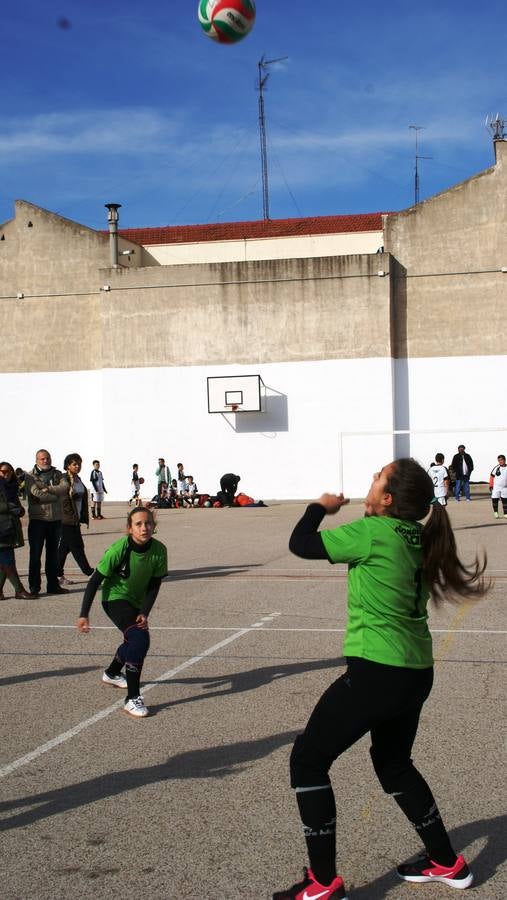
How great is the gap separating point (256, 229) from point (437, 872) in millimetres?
44018

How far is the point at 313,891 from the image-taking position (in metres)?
3.89

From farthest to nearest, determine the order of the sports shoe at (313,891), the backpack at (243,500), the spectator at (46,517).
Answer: the backpack at (243,500) → the spectator at (46,517) → the sports shoe at (313,891)

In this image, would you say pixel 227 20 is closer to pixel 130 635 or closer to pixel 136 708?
pixel 130 635

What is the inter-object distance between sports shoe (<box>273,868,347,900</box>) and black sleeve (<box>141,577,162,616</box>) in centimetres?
353

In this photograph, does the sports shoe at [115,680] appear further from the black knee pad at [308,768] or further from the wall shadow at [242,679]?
the black knee pad at [308,768]

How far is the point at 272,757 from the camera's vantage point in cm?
593

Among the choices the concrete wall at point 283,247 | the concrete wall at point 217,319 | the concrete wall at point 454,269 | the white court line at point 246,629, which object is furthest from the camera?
the concrete wall at point 283,247

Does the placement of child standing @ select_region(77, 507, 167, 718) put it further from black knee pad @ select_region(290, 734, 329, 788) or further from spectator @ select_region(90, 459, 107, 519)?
spectator @ select_region(90, 459, 107, 519)

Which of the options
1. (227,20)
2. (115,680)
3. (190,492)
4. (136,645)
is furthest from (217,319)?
(136,645)

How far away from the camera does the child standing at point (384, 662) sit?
389 centimetres

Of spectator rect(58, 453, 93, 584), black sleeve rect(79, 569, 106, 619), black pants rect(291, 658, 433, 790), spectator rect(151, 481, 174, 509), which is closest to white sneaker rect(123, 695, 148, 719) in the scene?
black sleeve rect(79, 569, 106, 619)

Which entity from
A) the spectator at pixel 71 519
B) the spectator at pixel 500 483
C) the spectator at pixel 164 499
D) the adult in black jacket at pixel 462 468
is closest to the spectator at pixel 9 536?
the spectator at pixel 71 519

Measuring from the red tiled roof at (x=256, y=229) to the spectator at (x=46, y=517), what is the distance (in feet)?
106

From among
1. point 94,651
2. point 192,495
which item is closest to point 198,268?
point 192,495
